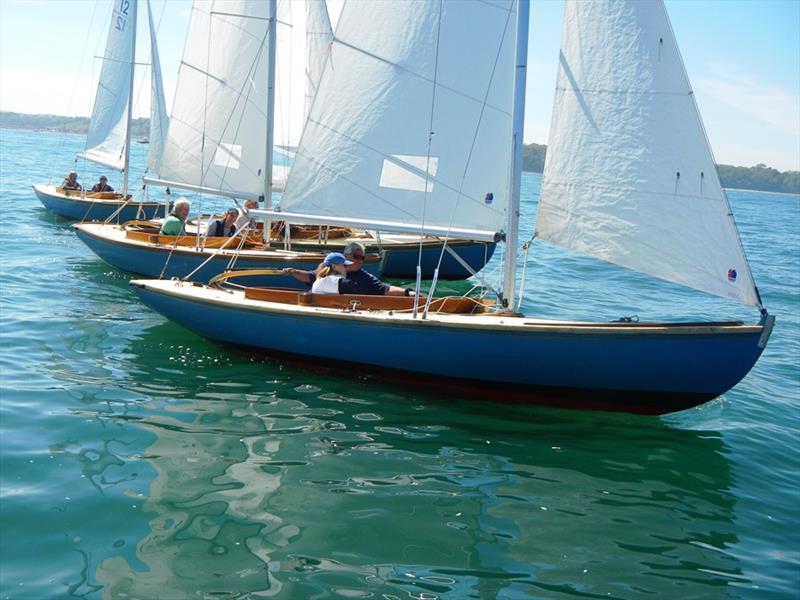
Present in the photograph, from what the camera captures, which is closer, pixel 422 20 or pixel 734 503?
pixel 734 503

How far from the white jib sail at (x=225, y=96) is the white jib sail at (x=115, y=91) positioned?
29.0 ft

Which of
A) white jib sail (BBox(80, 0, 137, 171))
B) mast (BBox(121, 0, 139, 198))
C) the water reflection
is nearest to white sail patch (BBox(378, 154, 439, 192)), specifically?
the water reflection

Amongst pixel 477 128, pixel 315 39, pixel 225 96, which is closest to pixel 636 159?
pixel 477 128

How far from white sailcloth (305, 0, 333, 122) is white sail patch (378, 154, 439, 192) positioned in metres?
7.55

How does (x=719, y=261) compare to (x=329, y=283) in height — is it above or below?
above

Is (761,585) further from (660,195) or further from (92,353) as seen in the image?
(92,353)

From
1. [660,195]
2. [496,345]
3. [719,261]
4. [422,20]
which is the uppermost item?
[422,20]

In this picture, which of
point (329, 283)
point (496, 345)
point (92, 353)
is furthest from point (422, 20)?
point (92, 353)

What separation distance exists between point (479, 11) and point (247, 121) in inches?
312

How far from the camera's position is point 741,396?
11500 millimetres

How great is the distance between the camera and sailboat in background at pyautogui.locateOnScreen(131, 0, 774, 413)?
27.7 feet

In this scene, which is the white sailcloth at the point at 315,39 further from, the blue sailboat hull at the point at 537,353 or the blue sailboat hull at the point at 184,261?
the blue sailboat hull at the point at 537,353

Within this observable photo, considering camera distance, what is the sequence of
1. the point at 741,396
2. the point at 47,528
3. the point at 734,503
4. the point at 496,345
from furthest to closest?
1. the point at 741,396
2. the point at 496,345
3. the point at 734,503
4. the point at 47,528

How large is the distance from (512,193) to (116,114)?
19391 mm
